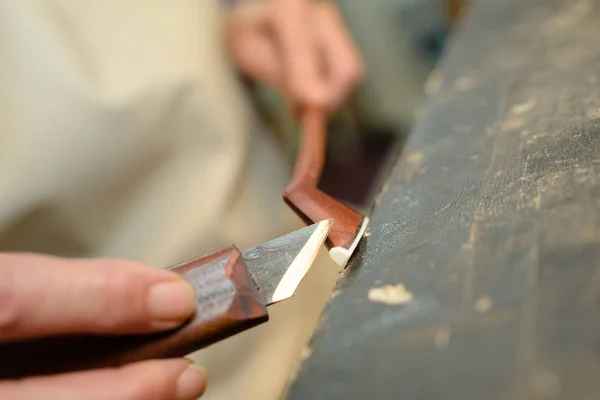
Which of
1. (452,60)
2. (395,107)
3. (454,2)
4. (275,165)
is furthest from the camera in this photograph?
(395,107)

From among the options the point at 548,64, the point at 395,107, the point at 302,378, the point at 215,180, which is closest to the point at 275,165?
the point at 215,180

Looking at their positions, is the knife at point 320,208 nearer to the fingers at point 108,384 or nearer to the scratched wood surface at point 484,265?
the scratched wood surface at point 484,265

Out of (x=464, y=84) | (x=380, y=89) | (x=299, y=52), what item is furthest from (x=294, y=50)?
(x=380, y=89)

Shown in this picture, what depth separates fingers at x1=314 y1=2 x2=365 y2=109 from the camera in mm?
834

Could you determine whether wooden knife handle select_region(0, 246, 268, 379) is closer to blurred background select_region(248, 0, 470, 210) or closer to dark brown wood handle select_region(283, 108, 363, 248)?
dark brown wood handle select_region(283, 108, 363, 248)

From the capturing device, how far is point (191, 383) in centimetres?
38

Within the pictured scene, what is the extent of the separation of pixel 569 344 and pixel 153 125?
0.54 meters

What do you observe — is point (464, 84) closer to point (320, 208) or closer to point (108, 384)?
point (320, 208)

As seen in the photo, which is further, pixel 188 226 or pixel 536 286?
pixel 188 226

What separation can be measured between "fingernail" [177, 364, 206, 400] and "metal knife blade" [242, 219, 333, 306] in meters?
0.07

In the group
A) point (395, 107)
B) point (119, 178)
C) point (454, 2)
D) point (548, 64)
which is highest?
point (119, 178)

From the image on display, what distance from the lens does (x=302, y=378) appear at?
31 centimetres

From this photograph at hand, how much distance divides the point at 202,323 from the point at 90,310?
7 cm

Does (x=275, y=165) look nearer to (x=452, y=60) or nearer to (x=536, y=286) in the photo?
(x=452, y=60)
